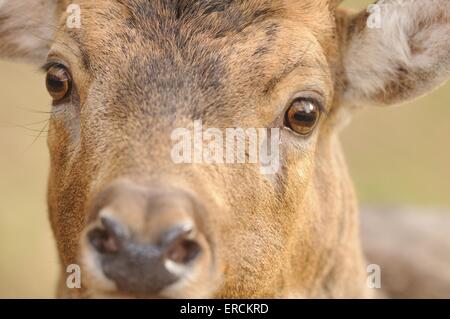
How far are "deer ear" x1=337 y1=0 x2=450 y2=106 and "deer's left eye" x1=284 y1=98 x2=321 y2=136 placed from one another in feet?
2.03

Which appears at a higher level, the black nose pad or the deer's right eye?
the deer's right eye

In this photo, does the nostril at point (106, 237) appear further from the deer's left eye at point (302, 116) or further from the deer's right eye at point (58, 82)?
the deer's left eye at point (302, 116)

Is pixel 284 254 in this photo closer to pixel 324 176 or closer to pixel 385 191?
pixel 324 176

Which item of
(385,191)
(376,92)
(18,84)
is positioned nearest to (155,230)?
(376,92)

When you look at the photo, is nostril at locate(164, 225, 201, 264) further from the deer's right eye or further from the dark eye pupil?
the deer's right eye

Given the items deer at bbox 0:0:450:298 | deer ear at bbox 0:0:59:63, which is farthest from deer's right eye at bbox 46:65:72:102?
deer ear at bbox 0:0:59:63

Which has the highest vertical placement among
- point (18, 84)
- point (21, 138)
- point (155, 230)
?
point (18, 84)

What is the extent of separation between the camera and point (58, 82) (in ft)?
18.3

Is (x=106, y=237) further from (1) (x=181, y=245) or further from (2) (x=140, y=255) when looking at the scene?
(1) (x=181, y=245)

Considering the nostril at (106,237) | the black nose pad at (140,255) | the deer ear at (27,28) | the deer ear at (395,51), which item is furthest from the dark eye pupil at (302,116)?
the deer ear at (27,28)

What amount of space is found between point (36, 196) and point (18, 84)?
10.9 ft

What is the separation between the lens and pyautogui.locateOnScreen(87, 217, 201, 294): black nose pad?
4.25m

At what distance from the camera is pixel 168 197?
438 cm
